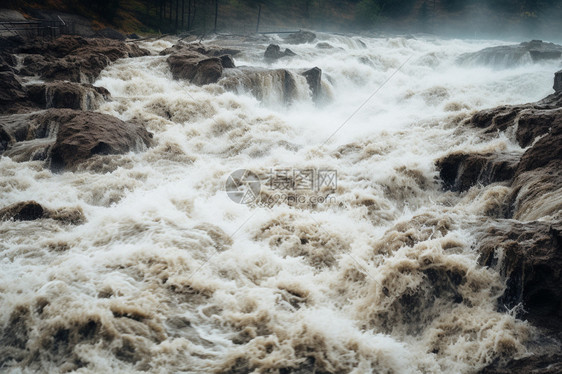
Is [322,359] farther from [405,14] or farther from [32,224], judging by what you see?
[405,14]

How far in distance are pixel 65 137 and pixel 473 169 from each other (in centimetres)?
857

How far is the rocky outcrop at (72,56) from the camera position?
13539mm

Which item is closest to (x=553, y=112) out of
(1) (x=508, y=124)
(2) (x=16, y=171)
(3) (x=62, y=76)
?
(1) (x=508, y=124)

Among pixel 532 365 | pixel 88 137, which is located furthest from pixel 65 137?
pixel 532 365

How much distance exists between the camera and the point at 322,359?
4.13 m

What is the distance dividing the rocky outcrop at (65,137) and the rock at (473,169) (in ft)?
22.8

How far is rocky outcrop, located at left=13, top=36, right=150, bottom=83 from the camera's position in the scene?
1354 cm

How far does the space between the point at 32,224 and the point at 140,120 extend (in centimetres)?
544

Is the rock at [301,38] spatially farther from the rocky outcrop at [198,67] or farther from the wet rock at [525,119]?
the wet rock at [525,119]

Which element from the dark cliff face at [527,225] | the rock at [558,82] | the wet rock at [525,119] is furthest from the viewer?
the rock at [558,82]

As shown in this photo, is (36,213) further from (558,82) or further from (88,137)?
(558,82)

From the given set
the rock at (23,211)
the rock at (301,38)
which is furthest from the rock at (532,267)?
the rock at (301,38)

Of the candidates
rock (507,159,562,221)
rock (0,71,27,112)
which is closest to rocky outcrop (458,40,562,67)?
rock (507,159,562,221)

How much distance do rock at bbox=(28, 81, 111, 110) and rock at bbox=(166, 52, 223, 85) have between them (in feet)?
→ 11.9
